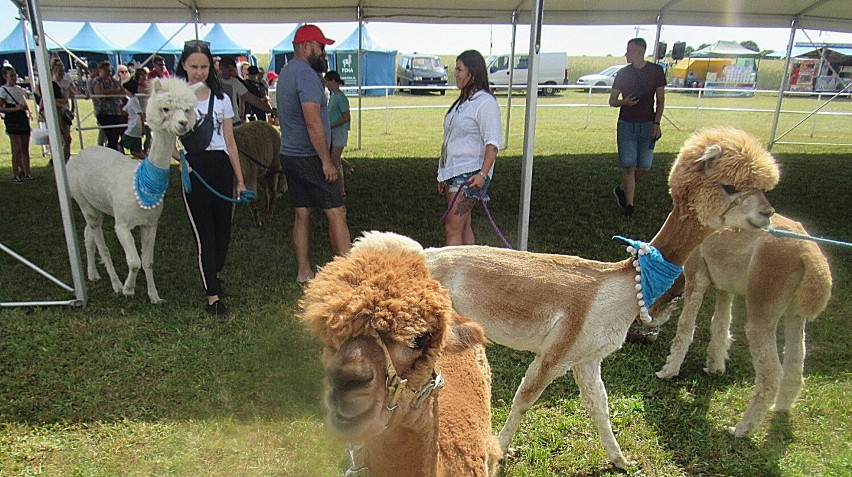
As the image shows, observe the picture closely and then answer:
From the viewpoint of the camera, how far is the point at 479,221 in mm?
7273

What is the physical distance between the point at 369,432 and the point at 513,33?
10.9 m

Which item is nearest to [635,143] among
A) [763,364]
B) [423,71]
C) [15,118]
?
[763,364]

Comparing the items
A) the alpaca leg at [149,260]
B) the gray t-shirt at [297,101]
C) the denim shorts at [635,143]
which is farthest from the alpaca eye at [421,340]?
the denim shorts at [635,143]

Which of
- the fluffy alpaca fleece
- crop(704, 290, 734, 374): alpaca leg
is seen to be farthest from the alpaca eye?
the fluffy alpaca fleece

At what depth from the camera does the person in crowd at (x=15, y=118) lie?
8.99 m

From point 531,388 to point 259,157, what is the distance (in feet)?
18.5

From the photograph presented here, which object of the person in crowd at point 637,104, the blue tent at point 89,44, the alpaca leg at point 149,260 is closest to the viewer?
the alpaca leg at point 149,260

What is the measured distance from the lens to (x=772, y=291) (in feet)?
9.68

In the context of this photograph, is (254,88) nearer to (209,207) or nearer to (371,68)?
(209,207)

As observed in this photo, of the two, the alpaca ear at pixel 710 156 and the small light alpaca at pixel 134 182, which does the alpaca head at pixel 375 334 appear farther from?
the small light alpaca at pixel 134 182

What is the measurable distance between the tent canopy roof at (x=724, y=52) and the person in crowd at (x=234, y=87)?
29.3m

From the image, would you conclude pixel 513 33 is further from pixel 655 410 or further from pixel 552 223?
pixel 655 410

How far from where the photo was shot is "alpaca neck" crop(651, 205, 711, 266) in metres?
2.44

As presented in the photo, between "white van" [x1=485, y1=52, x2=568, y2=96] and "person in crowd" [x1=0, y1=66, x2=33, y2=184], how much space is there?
20.9 metres
